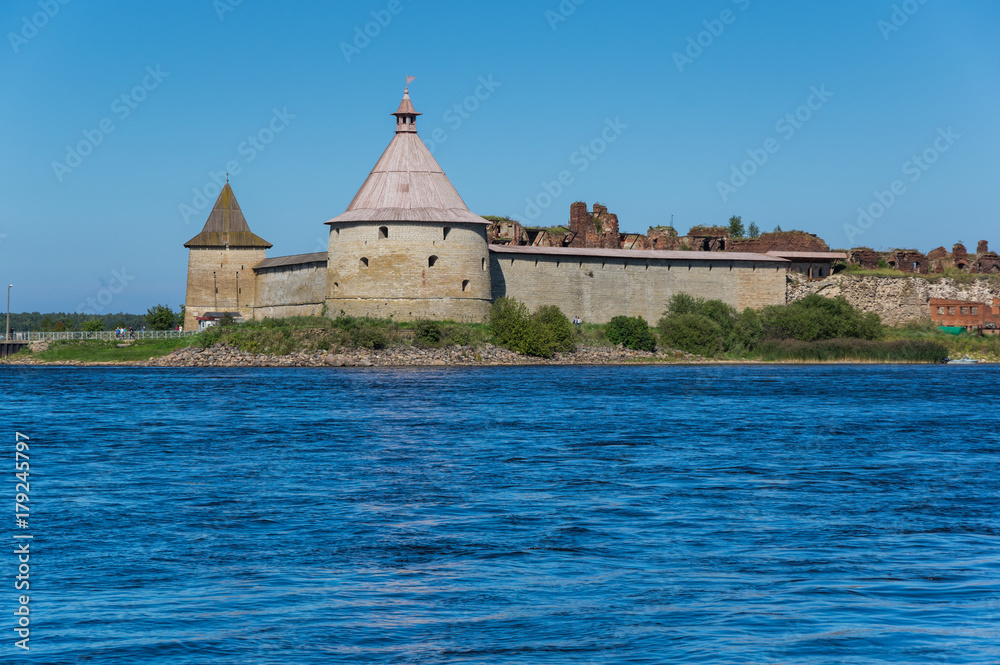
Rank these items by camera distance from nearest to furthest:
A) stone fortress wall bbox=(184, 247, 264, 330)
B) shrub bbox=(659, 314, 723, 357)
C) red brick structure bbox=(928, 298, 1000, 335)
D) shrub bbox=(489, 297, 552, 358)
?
shrub bbox=(489, 297, 552, 358) → shrub bbox=(659, 314, 723, 357) → stone fortress wall bbox=(184, 247, 264, 330) → red brick structure bbox=(928, 298, 1000, 335)

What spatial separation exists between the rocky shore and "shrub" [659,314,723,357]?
0.61m

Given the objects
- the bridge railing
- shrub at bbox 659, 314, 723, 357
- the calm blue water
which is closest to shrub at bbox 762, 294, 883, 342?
shrub at bbox 659, 314, 723, 357

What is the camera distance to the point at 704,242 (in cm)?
4578

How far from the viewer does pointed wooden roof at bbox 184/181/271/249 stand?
42.8 metres

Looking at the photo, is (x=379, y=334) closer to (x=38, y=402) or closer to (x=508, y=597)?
(x=38, y=402)

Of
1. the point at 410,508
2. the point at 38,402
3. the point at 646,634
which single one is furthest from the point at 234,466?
the point at 38,402

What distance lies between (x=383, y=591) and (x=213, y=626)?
100cm

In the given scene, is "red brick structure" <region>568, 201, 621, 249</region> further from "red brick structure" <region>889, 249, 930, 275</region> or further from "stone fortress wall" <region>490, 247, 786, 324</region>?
"red brick structure" <region>889, 249, 930, 275</region>

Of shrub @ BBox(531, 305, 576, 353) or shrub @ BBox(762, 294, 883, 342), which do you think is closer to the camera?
shrub @ BBox(531, 305, 576, 353)

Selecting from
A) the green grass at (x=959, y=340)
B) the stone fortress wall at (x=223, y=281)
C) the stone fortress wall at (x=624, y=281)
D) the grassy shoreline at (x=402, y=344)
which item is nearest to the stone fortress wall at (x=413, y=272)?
the grassy shoreline at (x=402, y=344)

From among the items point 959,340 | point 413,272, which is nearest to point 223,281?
point 413,272

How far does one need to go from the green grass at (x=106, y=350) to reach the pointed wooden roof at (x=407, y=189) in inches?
257

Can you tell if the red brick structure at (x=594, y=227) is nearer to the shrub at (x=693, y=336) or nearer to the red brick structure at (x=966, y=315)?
the shrub at (x=693, y=336)

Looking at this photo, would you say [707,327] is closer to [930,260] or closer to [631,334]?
[631,334]
